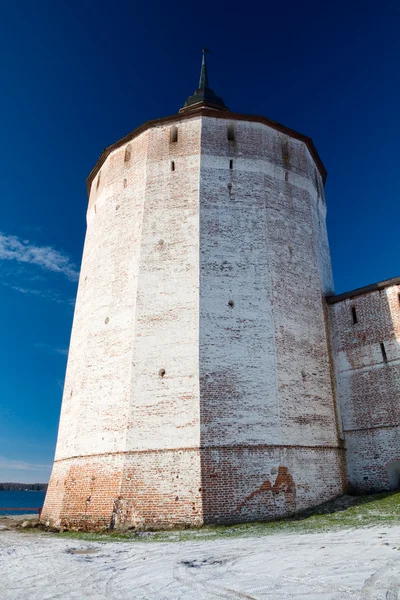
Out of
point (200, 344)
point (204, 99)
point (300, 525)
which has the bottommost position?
point (300, 525)

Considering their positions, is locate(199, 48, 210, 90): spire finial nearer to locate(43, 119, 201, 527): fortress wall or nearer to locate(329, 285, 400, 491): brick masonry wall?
locate(43, 119, 201, 527): fortress wall

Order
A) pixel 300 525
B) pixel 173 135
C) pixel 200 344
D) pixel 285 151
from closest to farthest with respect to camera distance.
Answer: pixel 300 525 → pixel 200 344 → pixel 173 135 → pixel 285 151

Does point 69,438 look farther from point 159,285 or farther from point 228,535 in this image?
point 228,535

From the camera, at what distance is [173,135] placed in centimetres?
1545

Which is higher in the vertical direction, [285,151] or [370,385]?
[285,151]

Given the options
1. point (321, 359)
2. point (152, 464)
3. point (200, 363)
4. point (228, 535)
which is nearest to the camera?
point (228, 535)

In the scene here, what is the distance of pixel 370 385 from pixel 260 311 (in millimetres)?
3914

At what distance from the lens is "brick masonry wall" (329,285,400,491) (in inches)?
480

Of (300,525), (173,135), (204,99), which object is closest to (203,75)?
(204,99)

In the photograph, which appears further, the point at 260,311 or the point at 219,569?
the point at 260,311

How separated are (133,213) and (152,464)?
778 cm

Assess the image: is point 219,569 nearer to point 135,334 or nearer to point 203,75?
point 135,334

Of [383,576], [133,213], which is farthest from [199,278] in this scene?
[383,576]

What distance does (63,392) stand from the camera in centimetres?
1438
